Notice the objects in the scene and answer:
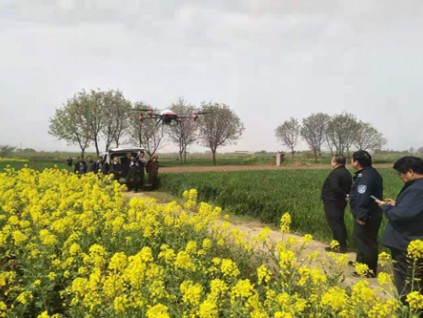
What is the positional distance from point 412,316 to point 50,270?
167 inches

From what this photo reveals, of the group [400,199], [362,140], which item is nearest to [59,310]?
[400,199]

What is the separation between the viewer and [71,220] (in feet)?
22.6

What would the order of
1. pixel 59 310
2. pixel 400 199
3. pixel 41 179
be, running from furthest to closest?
1. pixel 41 179
2. pixel 59 310
3. pixel 400 199

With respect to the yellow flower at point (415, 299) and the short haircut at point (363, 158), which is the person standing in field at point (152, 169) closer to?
the short haircut at point (363, 158)

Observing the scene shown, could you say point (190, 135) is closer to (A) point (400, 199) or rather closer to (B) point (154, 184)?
(B) point (154, 184)

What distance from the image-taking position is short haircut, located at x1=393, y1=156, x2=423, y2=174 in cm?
470

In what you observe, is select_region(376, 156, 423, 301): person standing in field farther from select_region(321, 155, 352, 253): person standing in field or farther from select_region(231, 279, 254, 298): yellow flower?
select_region(321, 155, 352, 253): person standing in field

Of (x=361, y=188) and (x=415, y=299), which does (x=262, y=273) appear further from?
(x=361, y=188)

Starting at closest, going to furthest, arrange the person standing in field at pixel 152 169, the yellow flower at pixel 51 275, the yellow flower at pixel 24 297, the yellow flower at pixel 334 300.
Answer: the yellow flower at pixel 334 300 → the yellow flower at pixel 24 297 → the yellow flower at pixel 51 275 → the person standing in field at pixel 152 169

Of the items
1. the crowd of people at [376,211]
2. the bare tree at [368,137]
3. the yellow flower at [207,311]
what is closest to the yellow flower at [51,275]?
the yellow flower at [207,311]

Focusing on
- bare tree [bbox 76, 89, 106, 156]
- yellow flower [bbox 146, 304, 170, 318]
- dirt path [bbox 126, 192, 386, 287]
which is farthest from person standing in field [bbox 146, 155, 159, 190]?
bare tree [bbox 76, 89, 106, 156]

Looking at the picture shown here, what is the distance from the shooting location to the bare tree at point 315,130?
80.2 metres

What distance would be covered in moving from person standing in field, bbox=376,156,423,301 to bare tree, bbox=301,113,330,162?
251 feet

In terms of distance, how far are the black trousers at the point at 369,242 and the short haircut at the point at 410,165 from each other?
1.92m
